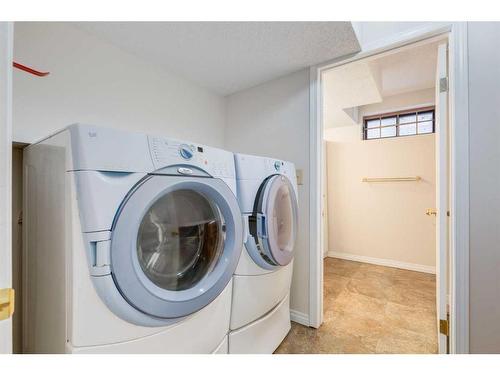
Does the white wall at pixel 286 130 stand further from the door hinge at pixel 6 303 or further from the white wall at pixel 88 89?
the door hinge at pixel 6 303

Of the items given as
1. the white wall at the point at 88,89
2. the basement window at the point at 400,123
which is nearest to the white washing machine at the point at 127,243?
the white wall at the point at 88,89

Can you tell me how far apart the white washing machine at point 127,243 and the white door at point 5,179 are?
0.16 meters

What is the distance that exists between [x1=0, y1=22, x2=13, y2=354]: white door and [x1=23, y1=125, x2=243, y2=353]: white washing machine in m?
0.16

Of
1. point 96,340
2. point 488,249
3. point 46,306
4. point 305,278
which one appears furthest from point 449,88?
point 46,306

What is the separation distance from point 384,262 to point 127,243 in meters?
3.21

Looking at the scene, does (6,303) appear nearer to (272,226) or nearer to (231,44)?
(272,226)

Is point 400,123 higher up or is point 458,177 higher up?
point 400,123

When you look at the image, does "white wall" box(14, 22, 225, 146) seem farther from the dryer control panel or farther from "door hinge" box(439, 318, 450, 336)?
"door hinge" box(439, 318, 450, 336)

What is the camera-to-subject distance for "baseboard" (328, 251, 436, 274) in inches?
107

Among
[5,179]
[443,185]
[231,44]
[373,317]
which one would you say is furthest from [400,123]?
[5,179]

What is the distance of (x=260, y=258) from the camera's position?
1.20 meters

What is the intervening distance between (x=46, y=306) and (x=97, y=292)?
14.4 inches

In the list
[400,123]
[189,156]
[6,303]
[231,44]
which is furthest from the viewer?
[400,123]

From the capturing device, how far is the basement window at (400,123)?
3180 millimetres
